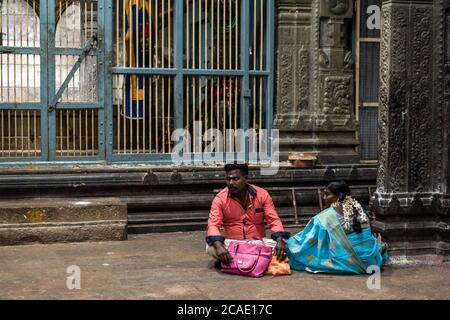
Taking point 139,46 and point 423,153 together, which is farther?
point 139,46

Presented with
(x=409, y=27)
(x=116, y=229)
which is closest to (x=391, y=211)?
(x=409, y=27)

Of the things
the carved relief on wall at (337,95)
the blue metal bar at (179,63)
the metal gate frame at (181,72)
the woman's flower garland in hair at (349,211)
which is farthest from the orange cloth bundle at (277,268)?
the carved relief on wall at (337,95)

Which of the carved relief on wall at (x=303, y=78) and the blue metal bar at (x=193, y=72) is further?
the carved relief on wall at (x=303, y=78)

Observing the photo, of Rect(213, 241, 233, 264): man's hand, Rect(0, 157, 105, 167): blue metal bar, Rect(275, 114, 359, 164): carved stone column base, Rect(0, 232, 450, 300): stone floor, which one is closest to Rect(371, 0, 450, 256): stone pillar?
Rect(0, 232, 450, 300): stone floor

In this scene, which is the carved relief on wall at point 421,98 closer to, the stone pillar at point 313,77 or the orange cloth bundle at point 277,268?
the orange cloth bundle at point 277,268

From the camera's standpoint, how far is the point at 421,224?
763 cm

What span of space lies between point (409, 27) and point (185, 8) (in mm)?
3477

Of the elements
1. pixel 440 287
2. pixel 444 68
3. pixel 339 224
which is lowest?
pixel 440 287

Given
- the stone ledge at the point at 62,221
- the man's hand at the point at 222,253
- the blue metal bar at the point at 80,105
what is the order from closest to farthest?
the man's hand at the point at 222,253 → the stone ledge at the point at 62,221 → the blue metal bar at the point at 80,105

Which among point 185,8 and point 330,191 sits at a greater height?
point 185,8

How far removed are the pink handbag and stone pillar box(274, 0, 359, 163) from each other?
356cm

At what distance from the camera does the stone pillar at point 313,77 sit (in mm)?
10344

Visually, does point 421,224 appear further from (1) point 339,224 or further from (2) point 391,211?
(1) point 339,224

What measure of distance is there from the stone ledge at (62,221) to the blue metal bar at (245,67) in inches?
87.9
